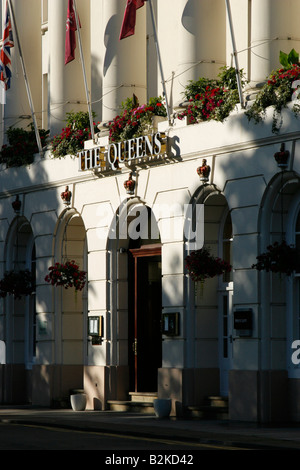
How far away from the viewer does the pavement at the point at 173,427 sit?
1864 centimetres

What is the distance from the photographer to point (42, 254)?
30234mm

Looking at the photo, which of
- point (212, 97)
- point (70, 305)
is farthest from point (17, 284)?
point (212, 97)

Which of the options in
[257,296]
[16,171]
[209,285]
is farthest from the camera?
[16,171]

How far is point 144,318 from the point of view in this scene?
27.7 metres

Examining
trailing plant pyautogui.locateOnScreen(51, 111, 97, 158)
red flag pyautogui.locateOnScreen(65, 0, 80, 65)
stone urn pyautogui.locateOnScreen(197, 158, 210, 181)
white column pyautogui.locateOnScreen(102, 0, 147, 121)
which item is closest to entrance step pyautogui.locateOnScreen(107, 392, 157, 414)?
stone urn pyautogui.locateOnScreen(197, 158, 210, 181)

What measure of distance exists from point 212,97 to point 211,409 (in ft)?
22.8

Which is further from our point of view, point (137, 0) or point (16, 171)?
point (16, 171)

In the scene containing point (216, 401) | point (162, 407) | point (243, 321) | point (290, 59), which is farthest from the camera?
point (162, 407)

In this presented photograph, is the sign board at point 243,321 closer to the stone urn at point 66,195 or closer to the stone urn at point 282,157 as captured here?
the stone urn at point 282,157

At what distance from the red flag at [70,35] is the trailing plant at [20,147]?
3.55 m

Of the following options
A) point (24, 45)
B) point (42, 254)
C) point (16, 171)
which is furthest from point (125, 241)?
point (24, 45)

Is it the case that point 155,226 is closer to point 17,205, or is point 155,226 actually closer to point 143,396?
point 143,396

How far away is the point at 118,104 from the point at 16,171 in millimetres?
5050

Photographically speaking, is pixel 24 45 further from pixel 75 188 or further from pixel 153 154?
pixel 153 154
